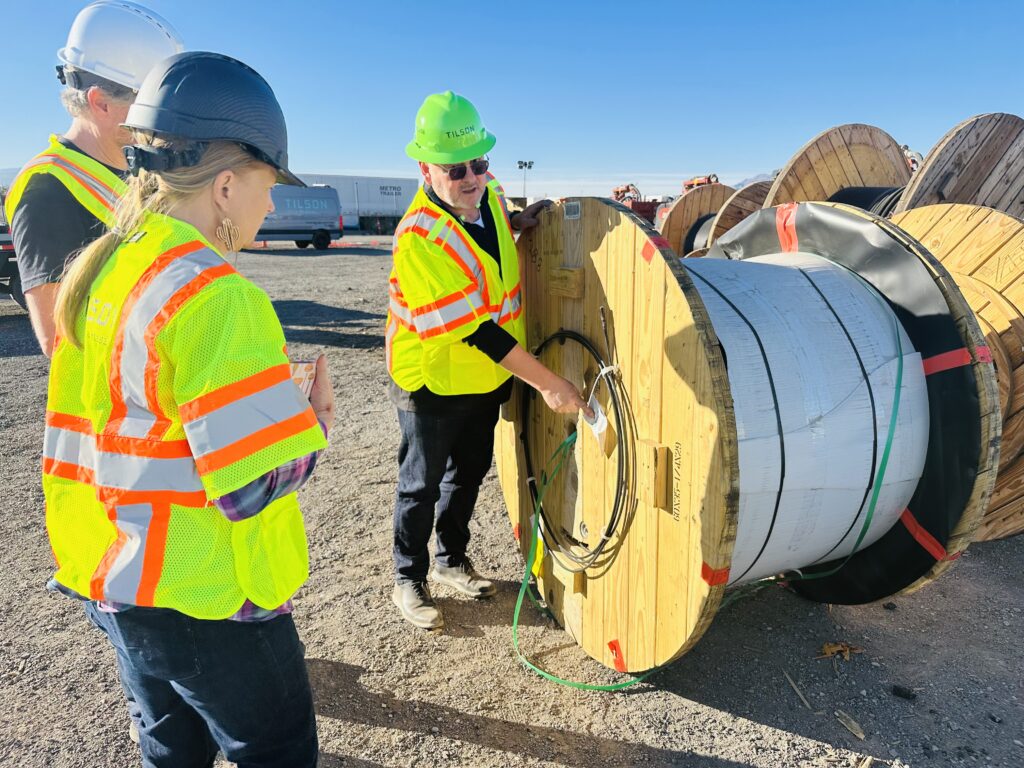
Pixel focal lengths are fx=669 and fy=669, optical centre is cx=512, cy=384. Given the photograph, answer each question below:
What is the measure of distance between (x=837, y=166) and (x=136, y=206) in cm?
491

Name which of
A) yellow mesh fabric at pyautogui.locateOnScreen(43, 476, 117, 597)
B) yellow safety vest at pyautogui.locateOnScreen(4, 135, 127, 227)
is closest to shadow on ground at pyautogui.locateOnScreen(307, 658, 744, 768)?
yellow mesh fabric at pyautogui.locateOnScreen(43, 476, 117, 597)

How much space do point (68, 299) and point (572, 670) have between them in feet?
8.09

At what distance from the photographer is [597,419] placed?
8.87 ft

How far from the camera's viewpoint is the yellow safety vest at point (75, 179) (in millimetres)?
2375

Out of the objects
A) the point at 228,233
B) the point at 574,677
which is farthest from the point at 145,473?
the point at 574,677

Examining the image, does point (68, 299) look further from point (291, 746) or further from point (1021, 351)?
point (1021, 351)

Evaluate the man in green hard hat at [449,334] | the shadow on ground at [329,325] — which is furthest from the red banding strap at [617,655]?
the shadow on ground at [329,325]

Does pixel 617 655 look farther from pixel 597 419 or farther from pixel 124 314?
pixel 124 314

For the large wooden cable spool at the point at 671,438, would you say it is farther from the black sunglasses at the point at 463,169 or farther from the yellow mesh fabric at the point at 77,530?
the yellow mesh fabric at the point at 77,530

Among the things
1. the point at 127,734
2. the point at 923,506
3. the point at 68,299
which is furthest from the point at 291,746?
the point at 923,506

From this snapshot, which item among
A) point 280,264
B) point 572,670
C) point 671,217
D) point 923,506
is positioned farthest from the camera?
point 280,264

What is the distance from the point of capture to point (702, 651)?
302 cm

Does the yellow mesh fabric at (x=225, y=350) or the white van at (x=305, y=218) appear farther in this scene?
the white van at (x=305, y=218)

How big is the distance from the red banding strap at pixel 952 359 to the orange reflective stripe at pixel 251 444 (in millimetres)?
2207
